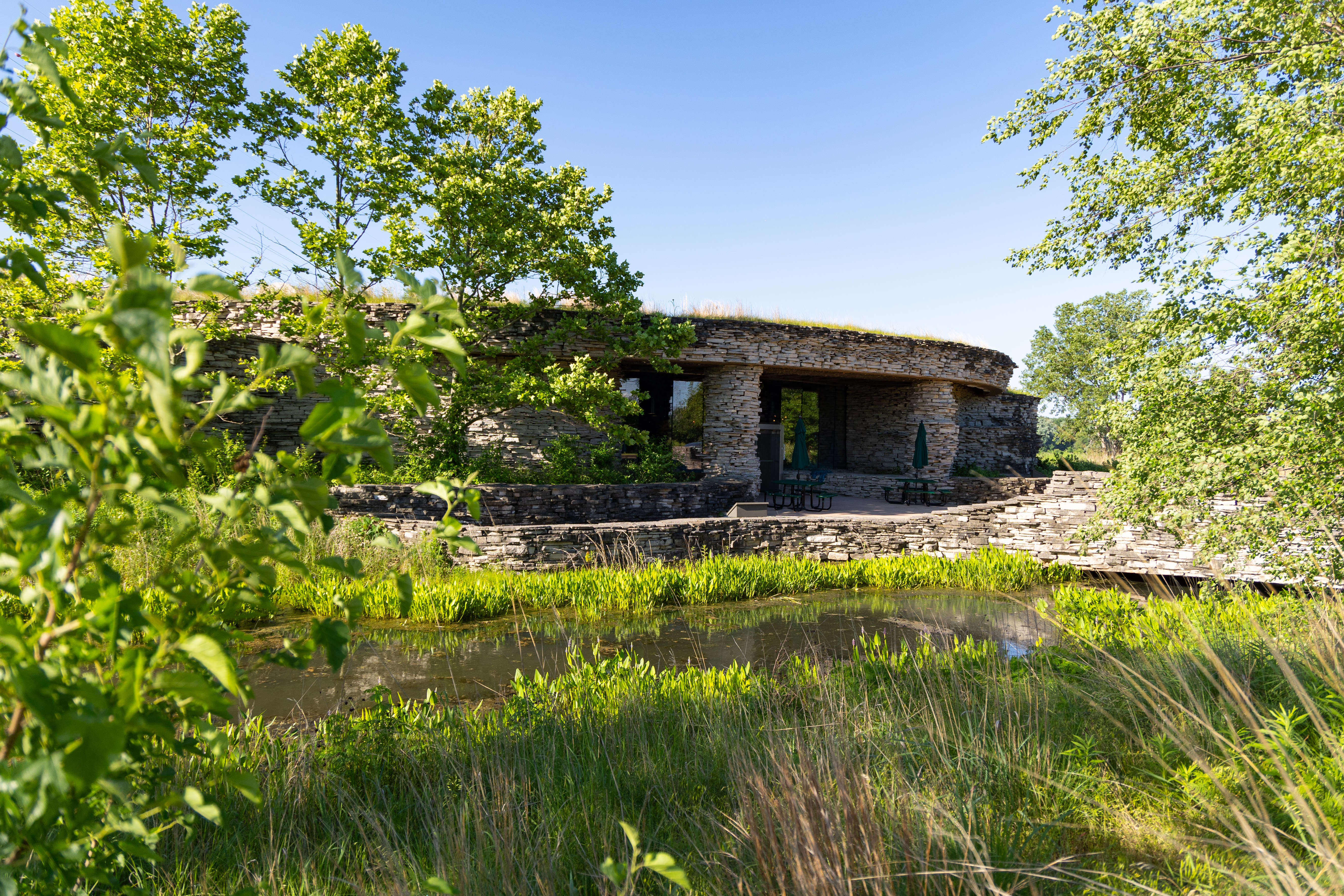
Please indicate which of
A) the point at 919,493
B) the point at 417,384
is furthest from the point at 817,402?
the point at 417,384

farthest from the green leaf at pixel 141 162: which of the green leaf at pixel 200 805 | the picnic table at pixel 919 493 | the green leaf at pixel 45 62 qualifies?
the picnic table at pixel 919 493

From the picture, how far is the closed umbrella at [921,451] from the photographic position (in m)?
17.4

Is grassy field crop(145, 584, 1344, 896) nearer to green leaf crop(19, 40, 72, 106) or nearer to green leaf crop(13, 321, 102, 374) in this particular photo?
green leaf crop(13, 321, 102, 374)

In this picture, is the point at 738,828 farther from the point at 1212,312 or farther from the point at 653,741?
the point at 1212,312

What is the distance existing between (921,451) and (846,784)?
16689mm

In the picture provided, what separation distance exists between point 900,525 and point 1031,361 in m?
33.4

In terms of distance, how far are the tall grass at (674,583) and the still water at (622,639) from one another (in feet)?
0.59

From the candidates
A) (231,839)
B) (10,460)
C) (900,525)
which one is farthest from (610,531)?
(10,460)

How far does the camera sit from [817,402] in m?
21.0

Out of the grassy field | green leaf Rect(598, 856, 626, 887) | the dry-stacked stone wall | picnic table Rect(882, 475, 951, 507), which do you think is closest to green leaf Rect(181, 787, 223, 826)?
the grassy field

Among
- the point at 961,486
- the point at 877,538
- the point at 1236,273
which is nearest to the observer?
the point at 1236,273

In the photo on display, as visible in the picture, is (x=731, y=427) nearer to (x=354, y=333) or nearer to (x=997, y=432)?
(x=997, y=432)

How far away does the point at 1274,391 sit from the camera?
5.32 metres

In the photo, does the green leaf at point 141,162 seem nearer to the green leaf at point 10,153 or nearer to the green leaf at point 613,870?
the green leaf at point 10,153
